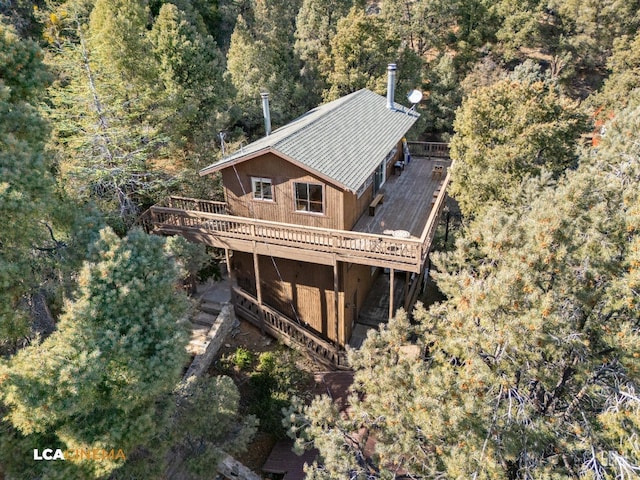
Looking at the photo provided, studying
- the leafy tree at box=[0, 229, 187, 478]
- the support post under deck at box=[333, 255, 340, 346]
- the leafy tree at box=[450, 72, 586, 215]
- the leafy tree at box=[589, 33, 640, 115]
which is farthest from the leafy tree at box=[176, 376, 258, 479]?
the leafy tree at box=[589, 33, 640, 115]

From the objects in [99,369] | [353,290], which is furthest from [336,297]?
[99,369]

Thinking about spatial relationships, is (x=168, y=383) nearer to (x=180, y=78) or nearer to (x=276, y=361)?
(x=276, y=361)

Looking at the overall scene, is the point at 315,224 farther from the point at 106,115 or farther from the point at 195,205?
the point at 106,115

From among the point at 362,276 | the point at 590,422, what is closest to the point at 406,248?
the point at 362,276

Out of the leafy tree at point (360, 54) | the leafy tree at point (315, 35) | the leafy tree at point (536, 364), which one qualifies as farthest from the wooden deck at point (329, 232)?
the leafy tree at point (315, 35)

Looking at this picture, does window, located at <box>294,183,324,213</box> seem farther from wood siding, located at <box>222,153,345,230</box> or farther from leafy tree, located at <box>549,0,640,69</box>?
leafy tree, located at <box>549,0,640,69</box>

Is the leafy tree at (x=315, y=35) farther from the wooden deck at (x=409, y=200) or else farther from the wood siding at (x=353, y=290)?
the wood siding at (x=353, y=290)
